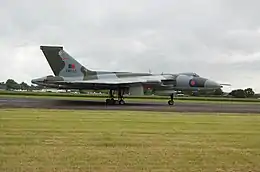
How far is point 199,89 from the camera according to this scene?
36.4 metres

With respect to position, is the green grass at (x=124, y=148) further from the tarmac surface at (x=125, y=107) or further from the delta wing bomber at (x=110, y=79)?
the delta wing bomber at (x=110, y=79)

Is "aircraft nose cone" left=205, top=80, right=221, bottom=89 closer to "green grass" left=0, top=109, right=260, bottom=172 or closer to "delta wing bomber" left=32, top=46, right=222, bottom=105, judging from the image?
"delta wing bomber" left=32, top=46, right=222, bottom=105

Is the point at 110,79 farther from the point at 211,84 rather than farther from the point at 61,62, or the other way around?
the point at 211,84

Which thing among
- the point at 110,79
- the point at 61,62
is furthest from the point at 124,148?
the point at 61,62

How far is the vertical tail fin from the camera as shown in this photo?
35.3 metres

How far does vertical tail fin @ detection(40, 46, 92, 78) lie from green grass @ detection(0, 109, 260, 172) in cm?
2319

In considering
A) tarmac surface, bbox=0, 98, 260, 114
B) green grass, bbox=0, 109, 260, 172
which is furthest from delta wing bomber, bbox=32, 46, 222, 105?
green grass, bbox=0, 109, 260, 172

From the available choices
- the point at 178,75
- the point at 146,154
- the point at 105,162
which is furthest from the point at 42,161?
the point at 178,75

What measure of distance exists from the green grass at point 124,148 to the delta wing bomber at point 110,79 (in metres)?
21.9

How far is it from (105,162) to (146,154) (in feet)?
3.69

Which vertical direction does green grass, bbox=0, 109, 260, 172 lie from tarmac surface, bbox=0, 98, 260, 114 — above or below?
below

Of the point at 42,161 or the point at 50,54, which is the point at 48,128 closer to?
the point at 42,161

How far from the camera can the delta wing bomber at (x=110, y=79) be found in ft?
112

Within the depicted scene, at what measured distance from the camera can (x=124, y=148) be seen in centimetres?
851
